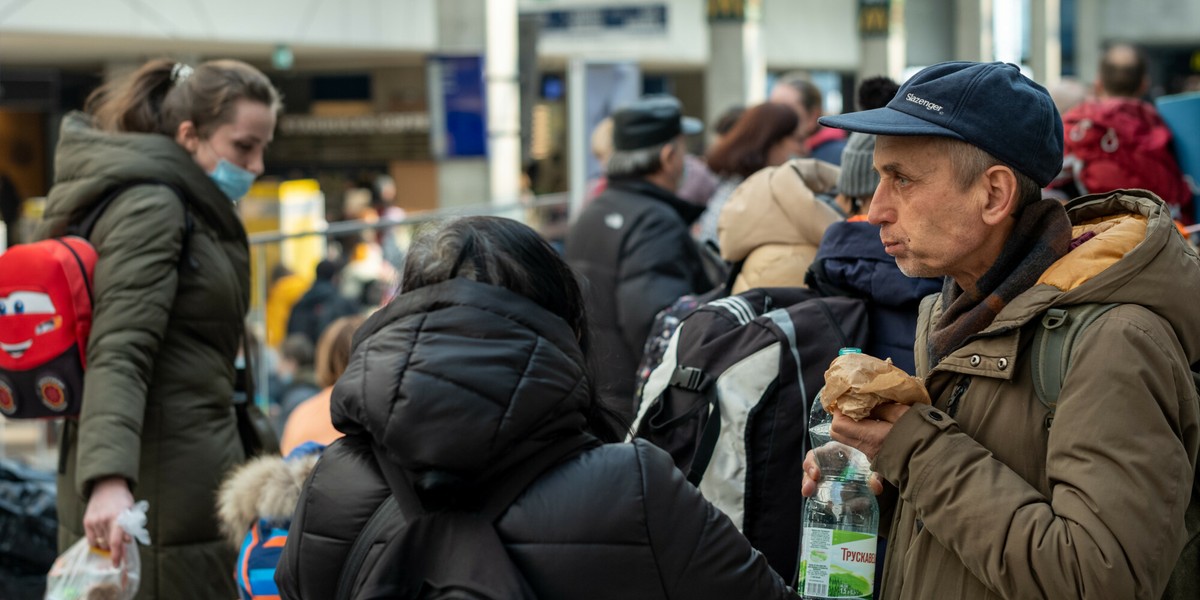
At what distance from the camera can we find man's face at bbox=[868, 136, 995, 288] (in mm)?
2131

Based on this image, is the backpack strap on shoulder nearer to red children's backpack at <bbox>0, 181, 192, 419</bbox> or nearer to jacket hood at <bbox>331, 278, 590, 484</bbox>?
jacket hood at <bbox>331, 278, 590, 484</bbox>

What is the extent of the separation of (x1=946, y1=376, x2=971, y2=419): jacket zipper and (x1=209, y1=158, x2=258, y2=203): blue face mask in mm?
2499

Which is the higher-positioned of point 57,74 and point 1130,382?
point 57,74

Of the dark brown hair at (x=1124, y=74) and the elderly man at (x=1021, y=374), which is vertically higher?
the dark brown hair at (x=1124, y=74)

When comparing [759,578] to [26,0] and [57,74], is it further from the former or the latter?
[57,74]

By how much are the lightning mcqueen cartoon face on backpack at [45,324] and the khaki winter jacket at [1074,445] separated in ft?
7.81

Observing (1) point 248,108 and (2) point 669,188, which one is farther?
(2) point 669,188

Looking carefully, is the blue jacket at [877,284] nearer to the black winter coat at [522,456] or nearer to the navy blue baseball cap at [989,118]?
the navy blue baseball cap at [989,118]

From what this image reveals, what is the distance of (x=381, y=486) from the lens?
1.98 meters

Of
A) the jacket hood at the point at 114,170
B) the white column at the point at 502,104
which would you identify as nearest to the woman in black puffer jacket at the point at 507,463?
the jacket hood at the point at 114,170

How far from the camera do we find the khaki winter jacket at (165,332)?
3570mm

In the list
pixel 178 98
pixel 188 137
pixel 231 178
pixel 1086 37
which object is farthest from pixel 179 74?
pixel 1086 37

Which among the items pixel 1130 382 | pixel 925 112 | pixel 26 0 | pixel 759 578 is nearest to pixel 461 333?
pixel 759 578

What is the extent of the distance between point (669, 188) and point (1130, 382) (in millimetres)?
3963
